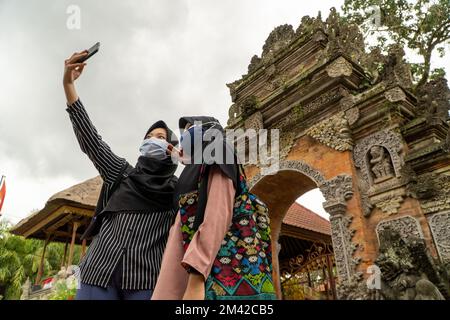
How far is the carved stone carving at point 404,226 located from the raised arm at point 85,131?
13.0ft

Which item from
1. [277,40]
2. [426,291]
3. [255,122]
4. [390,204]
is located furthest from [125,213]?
[277,40]

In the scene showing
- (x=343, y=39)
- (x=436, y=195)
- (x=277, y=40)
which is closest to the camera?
(x=436, y=195)

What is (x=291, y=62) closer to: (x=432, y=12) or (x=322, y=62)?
(x=322, y=62)

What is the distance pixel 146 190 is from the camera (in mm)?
1832

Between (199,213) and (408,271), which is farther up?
(408,271)

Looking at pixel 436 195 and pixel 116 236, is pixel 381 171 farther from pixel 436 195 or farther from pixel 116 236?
pixel 116 236

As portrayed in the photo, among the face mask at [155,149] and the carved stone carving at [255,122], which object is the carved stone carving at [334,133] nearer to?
the carved stone carving at [255,122]

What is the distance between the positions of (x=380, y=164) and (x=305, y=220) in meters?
5.04

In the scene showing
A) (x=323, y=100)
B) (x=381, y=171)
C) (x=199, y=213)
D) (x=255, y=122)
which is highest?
(x=255, y=122)

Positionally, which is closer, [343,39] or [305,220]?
[343,39]

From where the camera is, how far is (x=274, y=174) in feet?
21.5

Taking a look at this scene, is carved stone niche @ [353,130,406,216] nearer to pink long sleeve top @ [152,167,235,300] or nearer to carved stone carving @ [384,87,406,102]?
carved stone carving @ [384,87,406,102]
